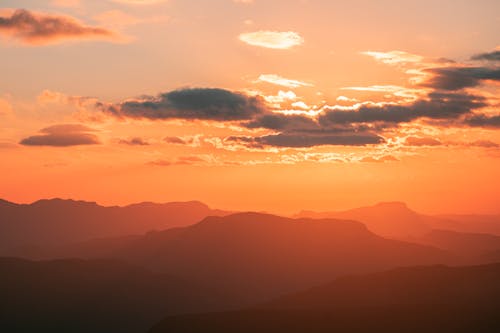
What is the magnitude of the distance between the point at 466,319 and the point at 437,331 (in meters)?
9.86

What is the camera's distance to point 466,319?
19050 cm

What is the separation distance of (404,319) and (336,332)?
22024 millimetres

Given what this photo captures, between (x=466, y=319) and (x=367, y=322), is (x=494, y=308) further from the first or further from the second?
(x=367, y=322)

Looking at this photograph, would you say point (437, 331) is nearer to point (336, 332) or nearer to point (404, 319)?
point (404, 319)

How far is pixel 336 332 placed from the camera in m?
200

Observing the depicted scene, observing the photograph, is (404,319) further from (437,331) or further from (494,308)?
(494,308)

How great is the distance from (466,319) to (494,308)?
14387 mm

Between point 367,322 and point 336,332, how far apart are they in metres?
10.3

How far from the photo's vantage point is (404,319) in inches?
7869

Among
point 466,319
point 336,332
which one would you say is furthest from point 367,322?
point 466,319

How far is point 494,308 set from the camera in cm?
19875

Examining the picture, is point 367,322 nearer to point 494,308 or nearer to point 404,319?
point 404,319

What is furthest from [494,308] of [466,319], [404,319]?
[404,319]

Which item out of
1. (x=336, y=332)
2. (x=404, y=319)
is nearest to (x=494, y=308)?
(x=404, y=319)
